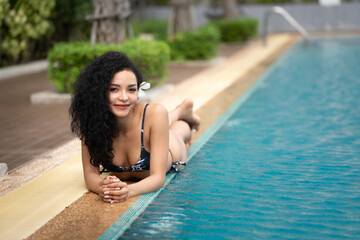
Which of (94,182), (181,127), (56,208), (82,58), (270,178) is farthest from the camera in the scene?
(82,58)

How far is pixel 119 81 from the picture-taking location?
369cm

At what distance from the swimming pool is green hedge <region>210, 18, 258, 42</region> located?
1192 centimetres

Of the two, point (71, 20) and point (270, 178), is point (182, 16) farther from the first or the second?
point (270, 178)

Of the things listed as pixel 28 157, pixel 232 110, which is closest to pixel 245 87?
pixel 232 110

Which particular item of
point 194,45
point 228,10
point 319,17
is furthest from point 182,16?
point 319,17

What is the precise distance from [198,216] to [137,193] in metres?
0.51

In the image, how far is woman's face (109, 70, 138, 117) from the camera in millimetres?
3688

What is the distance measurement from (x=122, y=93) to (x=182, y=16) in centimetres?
1141

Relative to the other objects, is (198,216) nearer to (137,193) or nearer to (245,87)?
(137,193)

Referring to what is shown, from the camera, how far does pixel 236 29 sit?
20.3 metres

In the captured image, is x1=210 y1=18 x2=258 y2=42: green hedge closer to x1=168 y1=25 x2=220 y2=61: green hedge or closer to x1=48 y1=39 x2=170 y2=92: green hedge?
x1=168 y1=25 x2=220 y2=61: green hedge

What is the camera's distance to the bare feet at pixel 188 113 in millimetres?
5129

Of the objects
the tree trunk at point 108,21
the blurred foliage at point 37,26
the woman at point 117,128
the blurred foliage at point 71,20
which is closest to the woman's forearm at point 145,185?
the woman at point 117,128

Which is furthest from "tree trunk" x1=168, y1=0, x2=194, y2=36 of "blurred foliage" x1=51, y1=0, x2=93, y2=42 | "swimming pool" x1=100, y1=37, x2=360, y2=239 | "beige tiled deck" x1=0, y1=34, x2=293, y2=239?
"beige tiled deck" x1=0, y1=34, x2=293, y2=239
